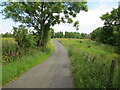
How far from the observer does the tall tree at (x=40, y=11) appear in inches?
817

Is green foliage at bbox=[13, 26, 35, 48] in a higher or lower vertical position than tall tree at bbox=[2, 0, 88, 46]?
lower

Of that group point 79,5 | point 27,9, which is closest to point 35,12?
point 27,9

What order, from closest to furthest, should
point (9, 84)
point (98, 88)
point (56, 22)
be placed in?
point (98, 88)
point (9, 84)
point (56, 22)

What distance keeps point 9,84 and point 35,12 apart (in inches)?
660

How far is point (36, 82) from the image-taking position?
761 centimetres

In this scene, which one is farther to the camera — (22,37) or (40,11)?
(40,11)

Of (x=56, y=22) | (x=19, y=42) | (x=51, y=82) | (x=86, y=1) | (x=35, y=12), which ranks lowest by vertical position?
(x=51, y=82)

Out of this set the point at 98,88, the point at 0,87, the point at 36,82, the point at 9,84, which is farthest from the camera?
the point at 36,82

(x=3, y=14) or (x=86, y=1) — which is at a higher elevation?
(x=86, y=1)

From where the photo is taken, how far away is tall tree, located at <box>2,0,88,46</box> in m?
20.8

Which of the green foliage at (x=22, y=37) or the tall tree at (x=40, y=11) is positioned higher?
the tall tree at (x=40, y=11)

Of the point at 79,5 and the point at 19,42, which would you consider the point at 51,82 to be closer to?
the point at 19,42

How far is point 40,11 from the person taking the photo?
72.7 ft

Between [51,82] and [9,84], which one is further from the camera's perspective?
[51,82]
